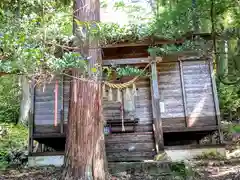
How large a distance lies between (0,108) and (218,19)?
524 inches

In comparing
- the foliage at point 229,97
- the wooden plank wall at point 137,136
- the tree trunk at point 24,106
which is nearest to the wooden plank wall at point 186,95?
the wooden plank wall at point 137,136

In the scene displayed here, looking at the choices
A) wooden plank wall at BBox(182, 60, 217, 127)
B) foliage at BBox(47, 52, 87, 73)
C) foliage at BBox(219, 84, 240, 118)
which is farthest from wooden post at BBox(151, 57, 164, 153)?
foliage at BBox(219, 84, 240, 118)

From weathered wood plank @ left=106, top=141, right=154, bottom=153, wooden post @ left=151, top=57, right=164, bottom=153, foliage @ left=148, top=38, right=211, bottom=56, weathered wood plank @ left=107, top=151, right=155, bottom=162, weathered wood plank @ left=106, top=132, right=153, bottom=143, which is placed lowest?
weathered wood plank @ left=107, top=151, right=155, bottom=162

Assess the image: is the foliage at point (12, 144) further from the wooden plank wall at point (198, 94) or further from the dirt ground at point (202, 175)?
the wooden plank wall at point (198, 94)

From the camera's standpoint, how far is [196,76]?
8.05m

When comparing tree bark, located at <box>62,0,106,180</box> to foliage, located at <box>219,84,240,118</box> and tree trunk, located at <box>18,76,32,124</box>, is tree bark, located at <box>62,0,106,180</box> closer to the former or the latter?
foliage, located at <box>219,84,240,118</box>

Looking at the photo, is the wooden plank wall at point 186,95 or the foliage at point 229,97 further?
the foliage at point 229,97

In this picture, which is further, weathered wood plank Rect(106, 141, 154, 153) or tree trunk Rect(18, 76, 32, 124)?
tree trunk Rect(18, 76, 32, 124)

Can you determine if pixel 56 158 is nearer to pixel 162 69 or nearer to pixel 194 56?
pixel 162 69

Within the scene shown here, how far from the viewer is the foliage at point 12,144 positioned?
836cm

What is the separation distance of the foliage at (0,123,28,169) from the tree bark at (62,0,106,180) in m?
3.76

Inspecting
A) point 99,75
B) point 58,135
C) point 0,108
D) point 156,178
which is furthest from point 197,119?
point 0,108

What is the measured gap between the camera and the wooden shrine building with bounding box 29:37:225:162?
25.4 feet

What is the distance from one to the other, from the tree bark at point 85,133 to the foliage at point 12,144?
3.76 metres
